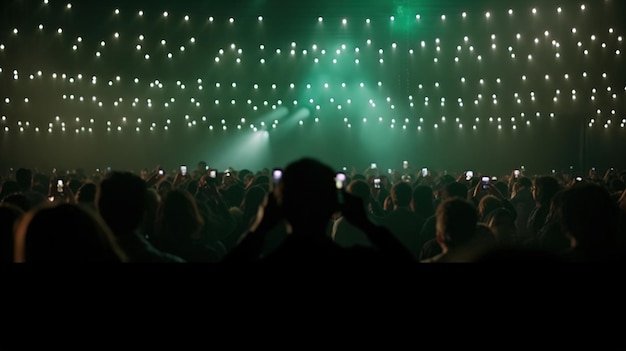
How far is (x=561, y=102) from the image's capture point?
1148 inches

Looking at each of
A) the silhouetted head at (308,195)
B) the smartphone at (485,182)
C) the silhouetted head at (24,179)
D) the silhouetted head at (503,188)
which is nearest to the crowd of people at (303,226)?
the silhouetted head at (308,195)

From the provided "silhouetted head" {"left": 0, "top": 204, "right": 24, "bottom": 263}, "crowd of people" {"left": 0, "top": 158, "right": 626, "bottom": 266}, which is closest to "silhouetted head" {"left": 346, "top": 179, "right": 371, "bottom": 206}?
"crowd of people" {"left": 0, "top": 158, "right": 626, "bottom": 266}

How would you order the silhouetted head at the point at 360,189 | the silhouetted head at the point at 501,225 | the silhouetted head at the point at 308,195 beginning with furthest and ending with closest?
the silhouetted head at the point at 360,189, the silhouetted head at the point at 501,225, the silhouetted head at the point at 308,195

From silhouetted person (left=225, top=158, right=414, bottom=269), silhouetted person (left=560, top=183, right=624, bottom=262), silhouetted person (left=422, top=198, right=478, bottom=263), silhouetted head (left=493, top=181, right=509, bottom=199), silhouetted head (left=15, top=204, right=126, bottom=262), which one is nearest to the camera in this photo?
silhouetted person (left=225, top=158, right=414, bottom=269)

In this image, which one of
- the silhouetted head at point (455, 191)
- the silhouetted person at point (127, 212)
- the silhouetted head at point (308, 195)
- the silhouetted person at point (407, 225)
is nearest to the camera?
the silhouetted head at point (308, 195)

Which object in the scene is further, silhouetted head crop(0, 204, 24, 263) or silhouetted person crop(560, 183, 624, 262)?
silhouetted person crop(560, 183, 624, 262)

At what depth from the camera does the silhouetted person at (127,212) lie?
4.03 meters

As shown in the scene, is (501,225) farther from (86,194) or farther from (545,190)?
(86,194)

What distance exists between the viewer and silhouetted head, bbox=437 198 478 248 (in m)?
4.66

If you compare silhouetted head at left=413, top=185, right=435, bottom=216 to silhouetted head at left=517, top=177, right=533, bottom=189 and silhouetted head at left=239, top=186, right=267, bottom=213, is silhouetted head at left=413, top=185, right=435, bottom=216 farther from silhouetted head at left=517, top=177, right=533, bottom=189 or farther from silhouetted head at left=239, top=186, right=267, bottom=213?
silhouetted head at left=517, top=177, right=533, bottom=189

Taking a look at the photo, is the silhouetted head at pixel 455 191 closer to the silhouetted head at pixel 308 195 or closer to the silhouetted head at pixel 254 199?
the silhouetted head at pixel 254 199

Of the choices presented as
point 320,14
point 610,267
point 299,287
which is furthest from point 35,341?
point 320,14

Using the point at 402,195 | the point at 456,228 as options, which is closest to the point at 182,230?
the point at 456,228

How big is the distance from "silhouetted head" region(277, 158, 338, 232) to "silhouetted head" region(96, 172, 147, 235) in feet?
5.64
